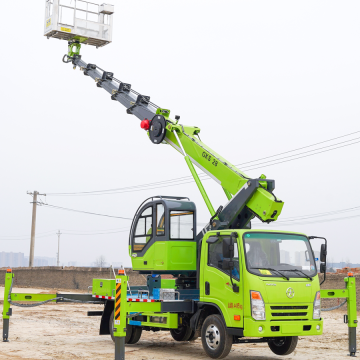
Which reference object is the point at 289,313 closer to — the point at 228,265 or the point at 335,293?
the point at 228,265

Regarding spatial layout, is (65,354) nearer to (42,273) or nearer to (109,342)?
(109,342)

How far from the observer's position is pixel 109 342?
13523mm

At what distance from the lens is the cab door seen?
32.7ft

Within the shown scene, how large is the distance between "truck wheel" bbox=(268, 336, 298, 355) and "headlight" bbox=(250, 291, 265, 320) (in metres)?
1.72

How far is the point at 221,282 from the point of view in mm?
10445

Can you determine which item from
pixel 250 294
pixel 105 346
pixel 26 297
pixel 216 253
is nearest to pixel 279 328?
pixel 250 294

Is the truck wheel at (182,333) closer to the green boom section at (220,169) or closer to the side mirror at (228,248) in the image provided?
the green boom section at (220,169)

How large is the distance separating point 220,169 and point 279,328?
3.91 m

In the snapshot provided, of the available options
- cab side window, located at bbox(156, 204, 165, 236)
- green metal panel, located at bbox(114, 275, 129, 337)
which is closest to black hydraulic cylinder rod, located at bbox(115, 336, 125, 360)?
green metal panel, located at bbox(114, 275, 129, 337)

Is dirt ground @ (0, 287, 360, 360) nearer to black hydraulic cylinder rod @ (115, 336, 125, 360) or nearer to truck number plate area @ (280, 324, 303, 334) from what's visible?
black hydraulic cylinder rod @ (115, 336, 125, 360)

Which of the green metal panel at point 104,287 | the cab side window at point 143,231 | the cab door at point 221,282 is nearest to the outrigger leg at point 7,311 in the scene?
the green metal panel at point 104,287

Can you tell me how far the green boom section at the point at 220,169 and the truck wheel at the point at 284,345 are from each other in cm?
249

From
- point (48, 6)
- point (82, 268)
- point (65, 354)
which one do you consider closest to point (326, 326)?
point (65, 354)

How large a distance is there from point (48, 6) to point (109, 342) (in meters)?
12.2
